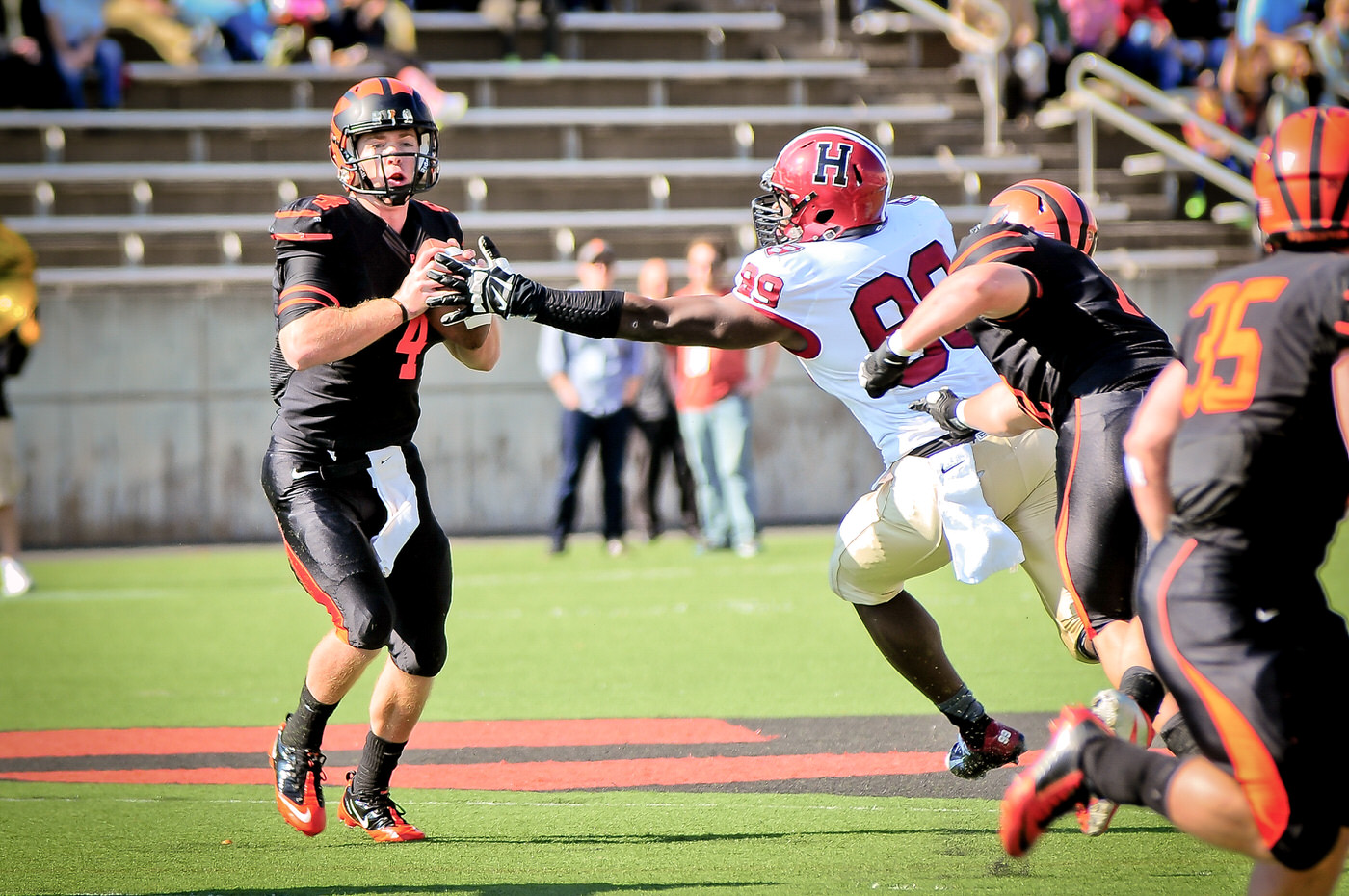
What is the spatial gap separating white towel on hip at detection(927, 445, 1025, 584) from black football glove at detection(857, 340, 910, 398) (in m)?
0.61

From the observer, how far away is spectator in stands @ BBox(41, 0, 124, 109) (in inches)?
599

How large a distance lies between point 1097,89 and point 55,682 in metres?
12.8

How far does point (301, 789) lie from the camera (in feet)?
15.2

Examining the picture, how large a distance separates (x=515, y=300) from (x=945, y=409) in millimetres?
1313

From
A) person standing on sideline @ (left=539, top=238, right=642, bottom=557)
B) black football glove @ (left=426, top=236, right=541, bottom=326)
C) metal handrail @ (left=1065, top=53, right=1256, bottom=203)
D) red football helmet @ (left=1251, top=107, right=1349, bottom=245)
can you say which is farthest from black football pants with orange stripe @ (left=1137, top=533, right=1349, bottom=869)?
metal handrail @ (left=1065, top=53, right=1256, bottom=203)

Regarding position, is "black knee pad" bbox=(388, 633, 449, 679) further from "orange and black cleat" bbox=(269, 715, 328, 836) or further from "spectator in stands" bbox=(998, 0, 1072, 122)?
"spectator in stands" bbox=(998, 0, 1072, 122)

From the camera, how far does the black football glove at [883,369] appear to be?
13.5ft

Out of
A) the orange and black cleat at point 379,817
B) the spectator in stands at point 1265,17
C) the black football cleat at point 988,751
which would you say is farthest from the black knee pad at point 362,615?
the spectator in stands at point 1265,17

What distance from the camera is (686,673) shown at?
24.4 ft

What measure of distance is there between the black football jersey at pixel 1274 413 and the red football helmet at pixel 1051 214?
1.61 m

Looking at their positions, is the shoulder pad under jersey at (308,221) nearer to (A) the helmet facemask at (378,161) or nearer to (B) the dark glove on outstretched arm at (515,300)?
(A) the helmet facemask at (378,161)

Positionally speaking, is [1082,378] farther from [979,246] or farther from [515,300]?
[515,300]

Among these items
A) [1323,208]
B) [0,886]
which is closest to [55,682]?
[0,886]

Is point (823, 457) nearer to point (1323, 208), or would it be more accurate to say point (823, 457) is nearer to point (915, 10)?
point (915, 10)
